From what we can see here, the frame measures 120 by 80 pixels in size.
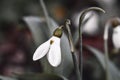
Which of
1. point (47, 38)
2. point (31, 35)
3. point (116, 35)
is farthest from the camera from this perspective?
point (31, 35)

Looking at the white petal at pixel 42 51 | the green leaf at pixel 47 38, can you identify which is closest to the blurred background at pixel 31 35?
the green leaf at pixel 47 38

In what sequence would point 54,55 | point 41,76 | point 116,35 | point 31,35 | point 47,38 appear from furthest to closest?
point 31,35, point 47,38, point 116,35, point 41,76, point 54,55

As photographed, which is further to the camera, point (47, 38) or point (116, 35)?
point (47, 38)

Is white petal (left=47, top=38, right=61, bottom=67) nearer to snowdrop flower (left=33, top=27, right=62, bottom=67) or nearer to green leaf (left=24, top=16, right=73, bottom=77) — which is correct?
snowdrop flower (left=33, top=27, right=62, bottom=67)

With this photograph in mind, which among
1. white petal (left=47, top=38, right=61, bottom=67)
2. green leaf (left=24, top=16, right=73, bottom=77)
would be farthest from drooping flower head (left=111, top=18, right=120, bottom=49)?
white petal (left=47, top=38, right=61, bottom=67)

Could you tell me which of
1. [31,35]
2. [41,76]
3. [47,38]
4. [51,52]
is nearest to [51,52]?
[51,52]

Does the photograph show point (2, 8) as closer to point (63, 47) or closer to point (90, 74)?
point (90, 74)

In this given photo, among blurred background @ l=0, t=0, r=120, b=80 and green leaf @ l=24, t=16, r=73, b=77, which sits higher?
green leaf @ l=24, t=16, r=73, b=77

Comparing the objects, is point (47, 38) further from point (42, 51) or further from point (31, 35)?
point (31, 35)
